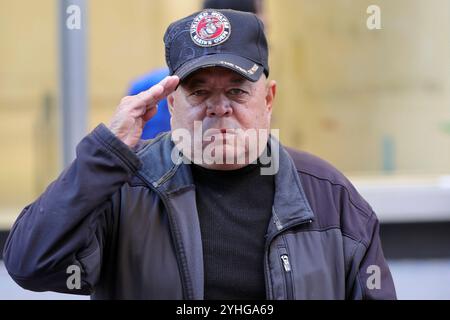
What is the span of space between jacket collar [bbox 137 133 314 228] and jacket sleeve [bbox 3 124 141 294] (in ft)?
0.60

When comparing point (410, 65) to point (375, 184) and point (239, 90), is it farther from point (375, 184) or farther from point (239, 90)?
point (239, 90)

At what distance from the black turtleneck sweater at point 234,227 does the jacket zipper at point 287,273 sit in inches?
2.5

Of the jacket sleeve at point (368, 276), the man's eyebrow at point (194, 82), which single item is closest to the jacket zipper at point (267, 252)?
the jacket sleeve at point (368, 276)

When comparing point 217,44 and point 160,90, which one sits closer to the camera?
point 160,90

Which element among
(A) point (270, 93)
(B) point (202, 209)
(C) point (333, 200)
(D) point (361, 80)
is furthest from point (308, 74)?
(B) point (202, 209)

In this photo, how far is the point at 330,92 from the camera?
5.42m

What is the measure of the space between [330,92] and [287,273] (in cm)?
366

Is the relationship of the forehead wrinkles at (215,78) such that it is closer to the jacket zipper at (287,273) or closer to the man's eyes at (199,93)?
the man's eyes at (199,93)

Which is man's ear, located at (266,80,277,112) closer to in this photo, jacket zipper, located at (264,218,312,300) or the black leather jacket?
the black leather jacket

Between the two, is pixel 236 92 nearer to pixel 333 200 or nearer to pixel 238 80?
pixel 238 80

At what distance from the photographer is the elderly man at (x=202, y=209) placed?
1808 millimetres
